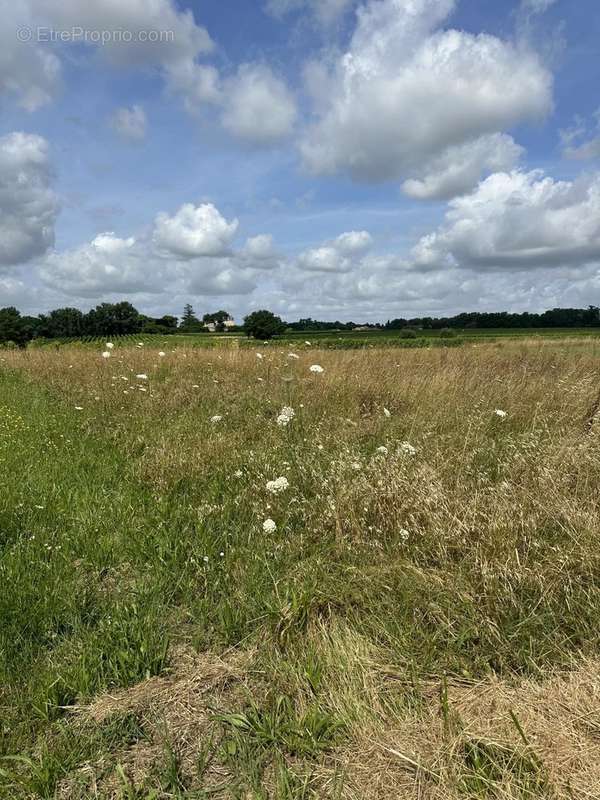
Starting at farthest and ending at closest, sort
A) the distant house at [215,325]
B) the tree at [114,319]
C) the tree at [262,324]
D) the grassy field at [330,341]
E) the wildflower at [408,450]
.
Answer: the distant house at [215,325], the tree at [114,319], the tree at [262,324], the grassy field at [330,341], the wildflower at [408,450]

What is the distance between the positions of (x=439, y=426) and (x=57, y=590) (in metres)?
3.91

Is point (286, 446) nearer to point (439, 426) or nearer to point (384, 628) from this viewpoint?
point (439, 426)

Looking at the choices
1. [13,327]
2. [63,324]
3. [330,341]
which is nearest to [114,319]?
[63,324]

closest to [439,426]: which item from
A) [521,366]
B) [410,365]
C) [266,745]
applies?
[266,745]

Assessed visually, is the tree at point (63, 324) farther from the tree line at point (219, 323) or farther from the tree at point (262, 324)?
the tree at point (262, 324)

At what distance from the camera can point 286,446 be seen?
4551 millimetres

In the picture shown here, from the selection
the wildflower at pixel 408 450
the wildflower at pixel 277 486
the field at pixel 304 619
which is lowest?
the field at pixel 304 619

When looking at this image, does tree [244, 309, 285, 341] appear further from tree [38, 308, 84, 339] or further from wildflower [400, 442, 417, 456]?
wildflower [400, 442, 417, 456]

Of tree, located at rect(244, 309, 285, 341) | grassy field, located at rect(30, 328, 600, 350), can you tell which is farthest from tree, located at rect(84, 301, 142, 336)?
grassy field, located at rect(30, 328, 600, 350)

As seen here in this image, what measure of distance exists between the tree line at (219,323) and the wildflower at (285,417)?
163ft

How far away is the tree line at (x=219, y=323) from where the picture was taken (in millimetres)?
61094

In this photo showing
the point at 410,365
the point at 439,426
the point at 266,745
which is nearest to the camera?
the point at 266,745

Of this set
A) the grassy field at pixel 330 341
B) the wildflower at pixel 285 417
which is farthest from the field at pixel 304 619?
the grassy field at pixel 330 341

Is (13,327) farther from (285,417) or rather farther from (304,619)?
(304,619)
